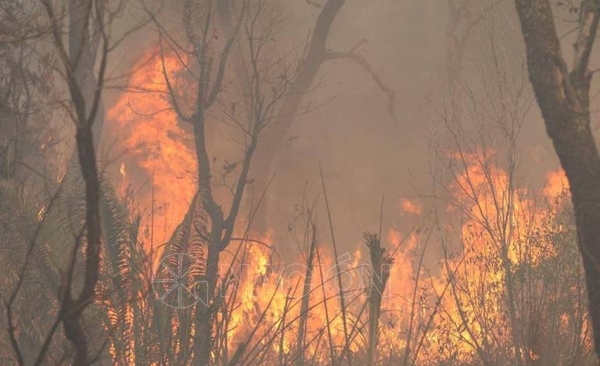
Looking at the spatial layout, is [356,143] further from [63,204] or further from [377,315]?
[377,315]

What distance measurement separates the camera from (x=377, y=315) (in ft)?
12.0

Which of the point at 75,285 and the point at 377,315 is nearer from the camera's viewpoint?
the point at 377,315

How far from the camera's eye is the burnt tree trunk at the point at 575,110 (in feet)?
15.6

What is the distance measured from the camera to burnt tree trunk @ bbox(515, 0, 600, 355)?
4758 mm

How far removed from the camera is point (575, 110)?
16.0 ft

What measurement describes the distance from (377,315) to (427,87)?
21.8 meters

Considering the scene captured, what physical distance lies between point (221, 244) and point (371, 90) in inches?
705

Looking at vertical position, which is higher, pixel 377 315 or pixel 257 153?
pixel 257 153

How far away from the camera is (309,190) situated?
79.6ft

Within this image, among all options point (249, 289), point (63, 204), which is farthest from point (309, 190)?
point (63, 204)

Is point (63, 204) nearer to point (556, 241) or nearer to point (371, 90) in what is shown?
point (556, 241)

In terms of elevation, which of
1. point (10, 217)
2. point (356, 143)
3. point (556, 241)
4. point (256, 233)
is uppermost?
point (356, 143)

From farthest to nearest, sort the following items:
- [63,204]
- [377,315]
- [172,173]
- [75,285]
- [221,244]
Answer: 1. [172,173]
2. [221,244]
3. [63,204]
4. [75,285]
5. [377,315]

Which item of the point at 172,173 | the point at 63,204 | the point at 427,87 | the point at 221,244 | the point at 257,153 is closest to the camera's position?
the point at 63,204
